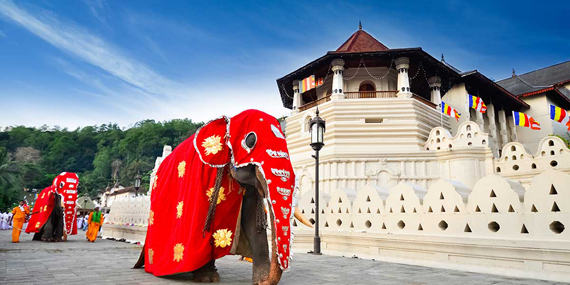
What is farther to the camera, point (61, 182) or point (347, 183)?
point (347, 183)

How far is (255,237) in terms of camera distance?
4621 millimetres

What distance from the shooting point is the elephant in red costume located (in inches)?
162

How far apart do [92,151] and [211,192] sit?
111 m

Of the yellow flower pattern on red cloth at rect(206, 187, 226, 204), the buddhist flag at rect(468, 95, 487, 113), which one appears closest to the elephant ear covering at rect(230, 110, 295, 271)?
the yellow flower pattern on red cloth at rect(206, 187, 226, 204)

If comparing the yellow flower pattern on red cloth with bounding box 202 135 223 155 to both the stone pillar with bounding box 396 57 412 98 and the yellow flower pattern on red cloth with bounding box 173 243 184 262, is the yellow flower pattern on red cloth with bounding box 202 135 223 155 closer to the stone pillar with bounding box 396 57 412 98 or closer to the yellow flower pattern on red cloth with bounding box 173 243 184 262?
the yellow flower pattern on red cloth with bounding box 173 243 184 262

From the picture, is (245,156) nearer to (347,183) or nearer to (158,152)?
(347,183)

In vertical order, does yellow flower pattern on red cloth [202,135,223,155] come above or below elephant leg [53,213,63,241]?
above

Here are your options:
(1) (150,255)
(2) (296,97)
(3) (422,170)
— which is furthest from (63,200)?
(3) (422,170)

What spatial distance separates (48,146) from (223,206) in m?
113

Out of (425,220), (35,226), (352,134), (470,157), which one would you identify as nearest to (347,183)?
(352,134)

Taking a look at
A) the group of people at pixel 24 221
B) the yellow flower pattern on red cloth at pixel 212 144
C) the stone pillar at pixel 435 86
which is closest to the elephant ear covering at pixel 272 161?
the yellow flower pattern on red cloth at pixel 212 144

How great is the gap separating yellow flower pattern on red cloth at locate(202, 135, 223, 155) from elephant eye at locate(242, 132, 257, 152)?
478mm

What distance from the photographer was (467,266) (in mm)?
5719

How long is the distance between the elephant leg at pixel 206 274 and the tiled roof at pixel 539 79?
31701 millimetres
